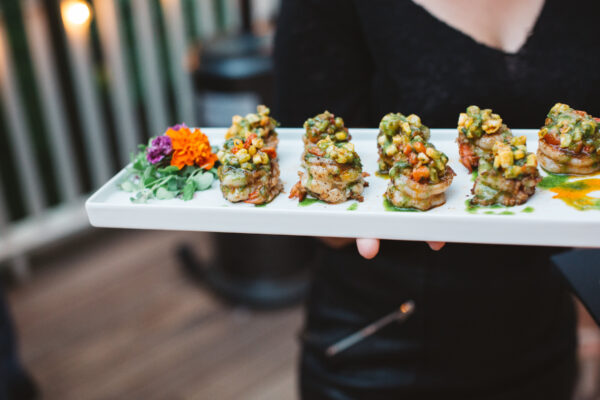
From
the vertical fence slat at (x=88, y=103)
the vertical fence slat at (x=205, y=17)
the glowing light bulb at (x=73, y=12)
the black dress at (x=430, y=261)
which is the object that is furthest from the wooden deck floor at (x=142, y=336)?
the vertical fence slat at (x=205, y=17)

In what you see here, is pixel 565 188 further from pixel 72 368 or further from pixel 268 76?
pixel 72 368

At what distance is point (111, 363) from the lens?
2.67 metres

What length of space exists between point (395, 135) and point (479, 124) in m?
0.16

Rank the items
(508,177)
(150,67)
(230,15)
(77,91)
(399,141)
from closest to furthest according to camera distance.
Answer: (508,177), (399,141), (77,91), (150,67), (230,15)

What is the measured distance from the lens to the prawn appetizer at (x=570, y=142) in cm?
100

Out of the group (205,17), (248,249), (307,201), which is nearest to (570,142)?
(307,201)

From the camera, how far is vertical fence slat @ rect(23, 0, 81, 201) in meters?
2.96

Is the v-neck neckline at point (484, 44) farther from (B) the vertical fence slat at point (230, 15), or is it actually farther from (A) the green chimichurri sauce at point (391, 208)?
(B) the vertical fence slat at point (230, 15)

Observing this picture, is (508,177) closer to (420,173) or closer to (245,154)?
(420,173)

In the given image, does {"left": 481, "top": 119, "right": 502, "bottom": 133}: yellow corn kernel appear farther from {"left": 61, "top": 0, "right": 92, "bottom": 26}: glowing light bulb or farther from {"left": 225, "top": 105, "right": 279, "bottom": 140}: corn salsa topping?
{"left": 61, "top": 0, "right": 92, "bottom": 26}: glowing light bulb

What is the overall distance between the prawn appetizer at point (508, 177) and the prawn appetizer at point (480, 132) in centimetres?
6

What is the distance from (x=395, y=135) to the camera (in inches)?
43.2

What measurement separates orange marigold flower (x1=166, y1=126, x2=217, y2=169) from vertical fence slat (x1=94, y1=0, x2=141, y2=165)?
7.70ft

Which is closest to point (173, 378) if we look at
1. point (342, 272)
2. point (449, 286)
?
point (342, 272)
